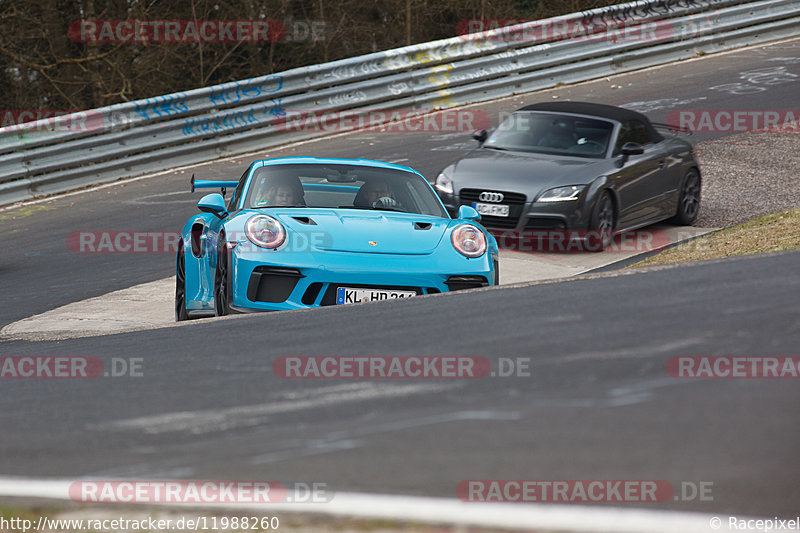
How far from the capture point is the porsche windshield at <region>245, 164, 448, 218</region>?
26.0ft

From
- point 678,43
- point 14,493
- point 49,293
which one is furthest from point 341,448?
point 678,43

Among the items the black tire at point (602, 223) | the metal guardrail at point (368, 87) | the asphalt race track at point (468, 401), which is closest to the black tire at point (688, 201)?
the black tire at point (602, 223)

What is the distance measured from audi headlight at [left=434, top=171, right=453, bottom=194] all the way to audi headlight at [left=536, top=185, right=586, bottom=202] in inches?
40.8

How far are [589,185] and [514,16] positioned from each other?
13.8 m

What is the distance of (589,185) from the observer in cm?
1130

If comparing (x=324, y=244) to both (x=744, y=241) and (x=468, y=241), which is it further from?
(x=744, y=241)

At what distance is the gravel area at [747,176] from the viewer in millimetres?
13281

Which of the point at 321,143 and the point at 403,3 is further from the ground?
the point at 403,3

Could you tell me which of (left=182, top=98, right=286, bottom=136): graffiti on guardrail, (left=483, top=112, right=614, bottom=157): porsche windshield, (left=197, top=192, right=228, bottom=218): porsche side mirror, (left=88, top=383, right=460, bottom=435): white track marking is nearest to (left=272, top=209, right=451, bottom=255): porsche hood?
(left=197, top=192, right=228, bottom=218): porsche side mirror

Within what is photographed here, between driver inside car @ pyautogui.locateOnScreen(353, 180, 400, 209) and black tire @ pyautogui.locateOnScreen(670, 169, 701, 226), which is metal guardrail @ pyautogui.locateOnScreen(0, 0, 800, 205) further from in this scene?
driver inside car @ pyautogui.locateOnScreen(353, 180, 400, 209)

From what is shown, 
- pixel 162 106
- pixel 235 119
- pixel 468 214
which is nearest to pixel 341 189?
pixel 468 214

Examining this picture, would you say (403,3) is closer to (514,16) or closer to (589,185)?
(514,16)

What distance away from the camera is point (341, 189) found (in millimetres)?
8500

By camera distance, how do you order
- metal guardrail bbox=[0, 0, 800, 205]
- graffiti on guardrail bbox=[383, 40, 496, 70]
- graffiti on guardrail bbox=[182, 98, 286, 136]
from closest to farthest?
metal guardrail bbox=[0, 0, 800, 205], graffiti on guardrail bbox=[182, 98, 286, 136], graffiti on guardrail bbox=[383, 40, 496, 70]
